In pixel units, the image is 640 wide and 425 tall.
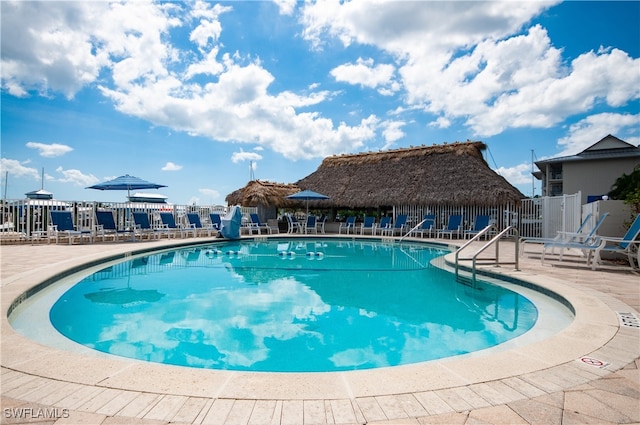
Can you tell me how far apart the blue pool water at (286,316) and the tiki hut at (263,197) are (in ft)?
31.9

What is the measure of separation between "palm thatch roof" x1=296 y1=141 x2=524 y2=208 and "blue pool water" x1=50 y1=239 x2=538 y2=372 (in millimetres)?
8641

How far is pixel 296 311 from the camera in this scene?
4.33 metres

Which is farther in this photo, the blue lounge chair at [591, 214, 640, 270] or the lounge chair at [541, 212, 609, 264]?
the lounge chair at [541, 212, 609, 264]

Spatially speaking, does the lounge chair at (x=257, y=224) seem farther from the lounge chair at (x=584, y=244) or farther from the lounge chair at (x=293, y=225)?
the lounge chair at (x=584, y=244)

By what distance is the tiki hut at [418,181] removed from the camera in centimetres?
1451

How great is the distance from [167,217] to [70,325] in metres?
9.48

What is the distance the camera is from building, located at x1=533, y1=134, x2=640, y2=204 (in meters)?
22.6

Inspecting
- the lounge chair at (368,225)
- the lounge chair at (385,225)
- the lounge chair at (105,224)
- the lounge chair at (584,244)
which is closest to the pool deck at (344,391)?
the lounge chair at (584,244)

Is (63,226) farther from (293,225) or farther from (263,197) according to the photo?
(293,225)

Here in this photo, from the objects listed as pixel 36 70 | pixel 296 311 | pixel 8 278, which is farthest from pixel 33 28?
pixel 296 311

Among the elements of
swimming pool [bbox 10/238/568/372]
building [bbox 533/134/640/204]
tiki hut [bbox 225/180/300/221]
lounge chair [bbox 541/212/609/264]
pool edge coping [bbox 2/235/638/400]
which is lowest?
swimming pool [bbox 10/238/568/372]

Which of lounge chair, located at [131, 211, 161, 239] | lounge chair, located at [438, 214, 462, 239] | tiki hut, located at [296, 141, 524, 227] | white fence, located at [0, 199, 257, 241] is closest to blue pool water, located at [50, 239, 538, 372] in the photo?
lounge chair, located at [131, 211, 161, 239]

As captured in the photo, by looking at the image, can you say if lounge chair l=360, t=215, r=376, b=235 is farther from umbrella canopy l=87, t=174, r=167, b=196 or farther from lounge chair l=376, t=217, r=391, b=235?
umbrella canopy l=87, t=174, r=167, b=196

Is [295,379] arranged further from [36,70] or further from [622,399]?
[36,70]
